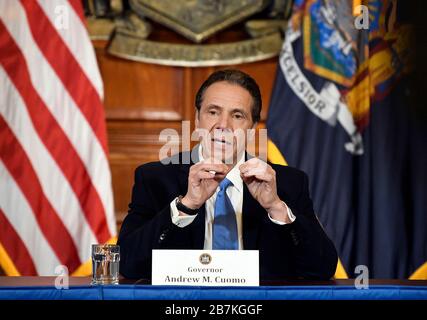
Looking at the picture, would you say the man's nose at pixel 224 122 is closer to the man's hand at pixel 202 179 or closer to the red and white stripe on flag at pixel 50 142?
the man's hand at pixel 202 179

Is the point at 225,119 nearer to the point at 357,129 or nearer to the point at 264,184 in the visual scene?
the point at 264,184

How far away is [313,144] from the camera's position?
3.55 meters

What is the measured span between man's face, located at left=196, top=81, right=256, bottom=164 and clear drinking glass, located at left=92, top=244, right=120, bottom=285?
0.51 metres

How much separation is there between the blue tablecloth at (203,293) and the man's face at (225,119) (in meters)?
0.72

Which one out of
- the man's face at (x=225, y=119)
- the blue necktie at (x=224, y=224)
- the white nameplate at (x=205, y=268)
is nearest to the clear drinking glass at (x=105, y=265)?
the white nameplate at (x=205, y=268)

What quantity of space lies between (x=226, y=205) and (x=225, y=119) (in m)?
0.28

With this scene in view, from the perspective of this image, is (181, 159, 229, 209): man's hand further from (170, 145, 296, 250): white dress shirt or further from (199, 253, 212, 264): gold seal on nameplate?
(199, 253, 212, 264): gold seal on nameplate

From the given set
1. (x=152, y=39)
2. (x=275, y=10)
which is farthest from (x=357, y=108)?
(x=152, y=39)

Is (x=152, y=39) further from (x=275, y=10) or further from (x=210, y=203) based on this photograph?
(x=210, y=203)

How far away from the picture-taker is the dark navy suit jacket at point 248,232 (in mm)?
1961

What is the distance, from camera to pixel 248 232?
210 centimetres

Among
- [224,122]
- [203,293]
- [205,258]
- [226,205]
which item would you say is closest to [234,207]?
[226,205]

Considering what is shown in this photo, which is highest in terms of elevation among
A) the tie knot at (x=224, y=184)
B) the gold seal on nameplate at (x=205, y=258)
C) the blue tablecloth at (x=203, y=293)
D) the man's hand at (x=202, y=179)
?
the man's hand at (x=202, y=179)

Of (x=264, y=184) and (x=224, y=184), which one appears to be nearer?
(x=264, y=184)
